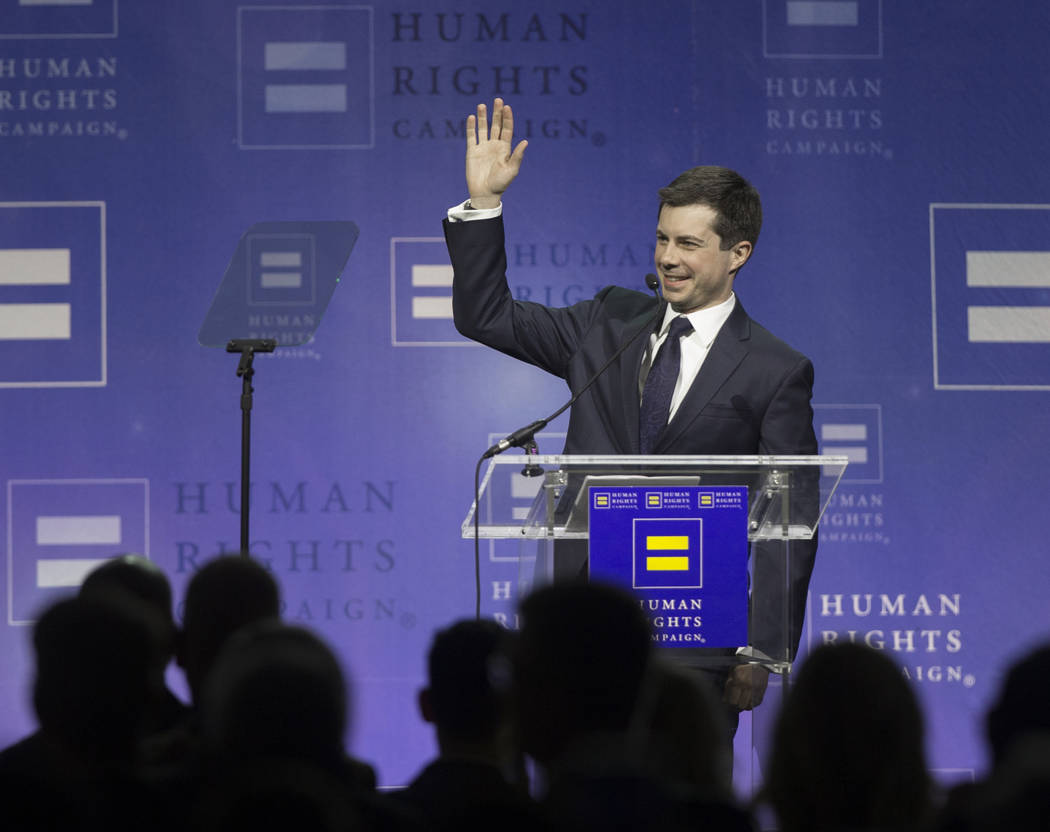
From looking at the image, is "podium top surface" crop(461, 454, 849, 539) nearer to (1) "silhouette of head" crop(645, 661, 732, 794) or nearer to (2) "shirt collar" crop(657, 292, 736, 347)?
(2) "shirt collar" crop(657, 292, 736, 347)

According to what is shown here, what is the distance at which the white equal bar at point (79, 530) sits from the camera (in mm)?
5066

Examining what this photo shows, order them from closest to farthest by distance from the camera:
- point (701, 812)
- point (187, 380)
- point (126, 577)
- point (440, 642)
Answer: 1. point (701, 812)
2. point (440, 642)
3. point (126, 577)
4. point (187, 380)

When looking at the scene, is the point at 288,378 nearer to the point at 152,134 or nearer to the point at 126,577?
the point at 152,134

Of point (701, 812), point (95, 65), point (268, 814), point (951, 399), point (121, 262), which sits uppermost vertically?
point (95, 65)

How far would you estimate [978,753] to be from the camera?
5172 mm

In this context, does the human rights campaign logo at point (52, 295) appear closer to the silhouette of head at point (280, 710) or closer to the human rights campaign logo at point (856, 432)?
the human rights campaign logo at point (856, 432)

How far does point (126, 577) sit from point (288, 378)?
2.75 meters

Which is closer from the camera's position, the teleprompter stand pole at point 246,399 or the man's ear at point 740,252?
the man's ear at point 740,252

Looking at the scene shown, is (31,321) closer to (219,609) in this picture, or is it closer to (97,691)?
(219,609)

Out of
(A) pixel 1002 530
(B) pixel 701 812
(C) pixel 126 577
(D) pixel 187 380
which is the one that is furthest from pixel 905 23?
(B) pixel 701 812

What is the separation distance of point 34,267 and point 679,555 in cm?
327

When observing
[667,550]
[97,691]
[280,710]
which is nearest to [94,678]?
[97,691]

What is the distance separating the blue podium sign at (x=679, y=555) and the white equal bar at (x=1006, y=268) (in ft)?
9.05

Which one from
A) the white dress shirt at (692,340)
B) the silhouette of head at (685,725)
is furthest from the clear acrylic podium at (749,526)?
the silhouette of head at (685,725)
